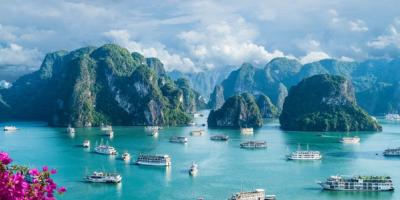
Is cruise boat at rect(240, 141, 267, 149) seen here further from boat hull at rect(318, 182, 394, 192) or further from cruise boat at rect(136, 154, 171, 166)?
boat hull at rect(318, 182, 394, 192)

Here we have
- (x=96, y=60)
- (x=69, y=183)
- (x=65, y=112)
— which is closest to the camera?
(x=69, y=183)

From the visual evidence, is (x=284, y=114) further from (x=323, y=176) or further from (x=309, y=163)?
(x=323, y=176)

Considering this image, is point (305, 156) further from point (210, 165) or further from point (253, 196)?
point (253, 196)

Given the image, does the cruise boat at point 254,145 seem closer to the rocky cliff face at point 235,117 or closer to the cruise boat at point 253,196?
the cruise boat at point 253,196

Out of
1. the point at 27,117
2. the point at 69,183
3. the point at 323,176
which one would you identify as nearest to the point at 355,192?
the point at 323,176

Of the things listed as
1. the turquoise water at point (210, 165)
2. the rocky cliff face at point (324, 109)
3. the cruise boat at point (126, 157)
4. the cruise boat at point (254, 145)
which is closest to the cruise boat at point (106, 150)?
the turquoise water at point (210, 165)

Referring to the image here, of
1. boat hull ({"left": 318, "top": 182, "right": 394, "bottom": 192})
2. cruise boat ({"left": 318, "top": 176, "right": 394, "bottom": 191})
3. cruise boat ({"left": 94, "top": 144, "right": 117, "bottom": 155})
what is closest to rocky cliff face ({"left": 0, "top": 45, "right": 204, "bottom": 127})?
cruise boat ({"left": 94, "top": 144, "right": 117, "bottom": 155})
